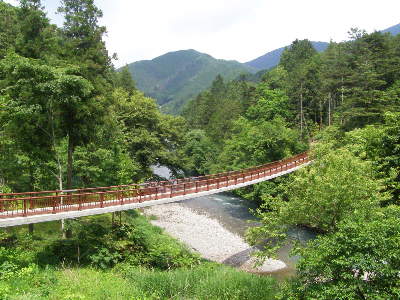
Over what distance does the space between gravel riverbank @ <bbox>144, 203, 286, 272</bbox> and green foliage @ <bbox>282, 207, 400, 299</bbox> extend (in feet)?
31.9

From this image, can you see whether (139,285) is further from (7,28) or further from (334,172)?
(7,28)

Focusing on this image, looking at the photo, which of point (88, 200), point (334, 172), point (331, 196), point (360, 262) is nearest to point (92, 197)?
point (88, 200)

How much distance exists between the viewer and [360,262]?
29.7 ft

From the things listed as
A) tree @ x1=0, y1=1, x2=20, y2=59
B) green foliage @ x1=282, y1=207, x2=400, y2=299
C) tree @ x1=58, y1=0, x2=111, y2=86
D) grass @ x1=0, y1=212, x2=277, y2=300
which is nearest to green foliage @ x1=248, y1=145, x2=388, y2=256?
green foliage @ x1=282, y1=207, x2=400, y2=299

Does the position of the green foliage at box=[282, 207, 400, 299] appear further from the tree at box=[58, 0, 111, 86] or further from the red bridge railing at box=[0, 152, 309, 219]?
the tree at box=[58, 0, 111, 86]

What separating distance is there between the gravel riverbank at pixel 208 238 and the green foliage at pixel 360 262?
9.73m

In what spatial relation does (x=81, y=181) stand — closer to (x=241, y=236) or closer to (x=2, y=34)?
(x=241, y=236)

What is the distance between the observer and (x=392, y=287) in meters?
8.86

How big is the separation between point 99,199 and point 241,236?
12.9 m

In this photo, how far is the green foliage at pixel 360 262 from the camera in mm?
8938

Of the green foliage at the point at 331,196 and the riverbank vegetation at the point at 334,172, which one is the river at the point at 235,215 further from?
the green foliage at the point at 331,196

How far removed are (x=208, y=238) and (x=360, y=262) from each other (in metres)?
16.0

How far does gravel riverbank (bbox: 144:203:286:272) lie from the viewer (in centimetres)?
2038

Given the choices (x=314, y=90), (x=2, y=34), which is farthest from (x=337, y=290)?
(x=314, y=90)
